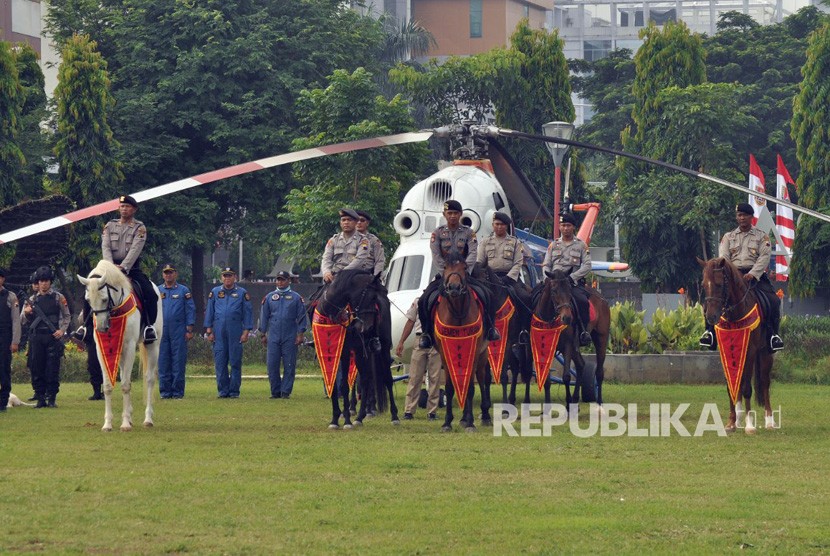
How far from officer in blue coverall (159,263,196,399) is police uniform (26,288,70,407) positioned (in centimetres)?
212

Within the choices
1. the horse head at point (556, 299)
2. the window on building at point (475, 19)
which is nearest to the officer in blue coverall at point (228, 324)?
the horse head at point (556, 299)

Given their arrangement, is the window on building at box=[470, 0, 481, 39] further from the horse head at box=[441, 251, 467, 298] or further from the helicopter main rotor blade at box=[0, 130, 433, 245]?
the horse head at box=[441, 251, 467, 298]

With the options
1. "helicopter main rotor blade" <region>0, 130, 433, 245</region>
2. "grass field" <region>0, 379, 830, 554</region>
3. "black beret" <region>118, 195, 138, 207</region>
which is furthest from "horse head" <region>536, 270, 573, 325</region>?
"black beret" <region>118, 195, 138, 207</region>

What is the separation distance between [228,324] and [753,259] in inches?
375

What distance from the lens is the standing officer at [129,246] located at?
16.1 meters

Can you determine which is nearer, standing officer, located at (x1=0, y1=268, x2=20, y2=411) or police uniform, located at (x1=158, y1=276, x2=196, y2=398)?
standing officer, located at (x1=0, y1=268, x2=20, y2=411)

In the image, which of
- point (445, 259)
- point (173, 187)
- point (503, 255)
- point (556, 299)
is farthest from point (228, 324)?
point (445, 259)

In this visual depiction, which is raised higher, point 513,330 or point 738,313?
point 738,313

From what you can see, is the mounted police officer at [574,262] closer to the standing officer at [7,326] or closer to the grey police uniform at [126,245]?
the grey police uniform at [126,245]

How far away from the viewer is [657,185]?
4678 centimetres

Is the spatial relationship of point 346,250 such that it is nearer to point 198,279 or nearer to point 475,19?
point 198,279

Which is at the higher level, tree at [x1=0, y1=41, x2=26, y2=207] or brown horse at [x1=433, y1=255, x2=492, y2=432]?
tree at [x1=0, y1=41, x2=26, y2=207]

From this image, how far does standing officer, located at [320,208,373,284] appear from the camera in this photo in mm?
16312

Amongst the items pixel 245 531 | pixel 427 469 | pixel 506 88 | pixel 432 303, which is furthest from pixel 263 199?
pixel 245 531
